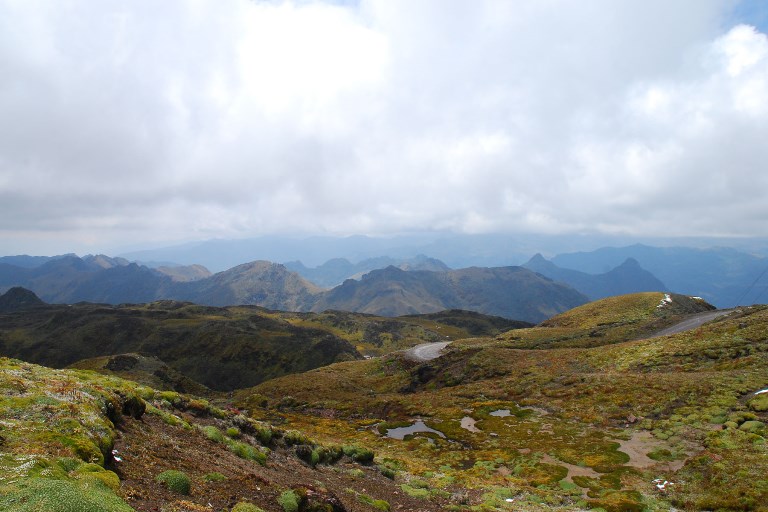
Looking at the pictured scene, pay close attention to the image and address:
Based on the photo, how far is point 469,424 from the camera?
2162 inches

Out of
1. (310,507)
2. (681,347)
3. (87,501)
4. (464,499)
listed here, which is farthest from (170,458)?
(681,347)

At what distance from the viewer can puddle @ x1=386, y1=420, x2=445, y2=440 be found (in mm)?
54194

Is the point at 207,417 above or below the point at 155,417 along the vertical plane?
below

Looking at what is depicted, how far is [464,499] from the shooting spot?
28.9 m

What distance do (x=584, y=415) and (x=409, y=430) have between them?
23.3 metres

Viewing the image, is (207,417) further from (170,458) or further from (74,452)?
(74,452)

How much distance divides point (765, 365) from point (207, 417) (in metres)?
66.8

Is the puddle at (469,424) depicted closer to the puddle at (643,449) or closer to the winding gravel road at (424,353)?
the puddle at (643,449)

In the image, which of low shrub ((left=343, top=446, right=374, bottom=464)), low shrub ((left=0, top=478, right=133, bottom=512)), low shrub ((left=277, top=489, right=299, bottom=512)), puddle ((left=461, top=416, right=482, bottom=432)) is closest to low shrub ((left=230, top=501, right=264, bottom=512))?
low shrub ((left=277, top=489, right=299, bottom=512))

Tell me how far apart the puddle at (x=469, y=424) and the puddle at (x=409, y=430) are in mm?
3685

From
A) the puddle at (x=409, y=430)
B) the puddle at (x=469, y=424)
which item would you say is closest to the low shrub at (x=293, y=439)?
the puddle at (x=409, y=430)

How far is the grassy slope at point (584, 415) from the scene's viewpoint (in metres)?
31.2

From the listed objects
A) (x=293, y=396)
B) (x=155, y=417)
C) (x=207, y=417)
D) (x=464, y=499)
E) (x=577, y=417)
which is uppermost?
(x=155, y=417)

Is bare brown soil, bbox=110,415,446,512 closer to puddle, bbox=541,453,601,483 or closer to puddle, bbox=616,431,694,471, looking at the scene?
puddle, bbox=541,453,601,483
